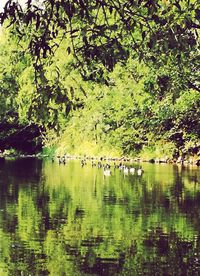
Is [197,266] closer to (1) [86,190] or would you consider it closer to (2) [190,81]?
(1) [86,190]

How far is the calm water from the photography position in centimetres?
1145

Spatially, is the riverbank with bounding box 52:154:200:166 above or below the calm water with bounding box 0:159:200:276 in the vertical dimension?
above

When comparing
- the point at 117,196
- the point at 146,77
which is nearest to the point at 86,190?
the point at 117,196

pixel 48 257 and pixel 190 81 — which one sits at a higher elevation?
pixel 190 81

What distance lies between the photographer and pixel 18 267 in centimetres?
1115

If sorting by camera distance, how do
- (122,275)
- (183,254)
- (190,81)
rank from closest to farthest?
(122,275) < (183,254) < (190,81)

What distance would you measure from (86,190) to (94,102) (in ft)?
57.0

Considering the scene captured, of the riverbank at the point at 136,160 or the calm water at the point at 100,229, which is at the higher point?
the riverbank at the point at 136,160

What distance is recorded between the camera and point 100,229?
50.3 ft

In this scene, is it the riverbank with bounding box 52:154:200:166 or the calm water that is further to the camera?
the riverbank with bounding box 52:154:200:166

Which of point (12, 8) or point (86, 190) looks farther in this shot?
point (86, 190)

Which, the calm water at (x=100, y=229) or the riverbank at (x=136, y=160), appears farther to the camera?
the riverbank at (x=136, y=160)

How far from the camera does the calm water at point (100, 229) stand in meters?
11.4

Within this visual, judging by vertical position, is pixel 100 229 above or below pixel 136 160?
below
